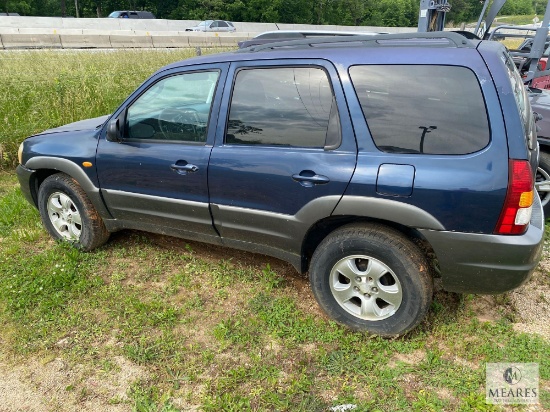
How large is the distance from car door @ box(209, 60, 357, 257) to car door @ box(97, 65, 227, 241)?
0.46 ft

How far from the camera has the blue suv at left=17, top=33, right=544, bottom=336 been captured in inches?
94.6

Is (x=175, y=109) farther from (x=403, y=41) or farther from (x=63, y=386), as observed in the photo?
(x=63, y=386)

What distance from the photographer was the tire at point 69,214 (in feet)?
12.8

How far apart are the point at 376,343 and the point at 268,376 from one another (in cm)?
74

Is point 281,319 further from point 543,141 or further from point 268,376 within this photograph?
point 543,141

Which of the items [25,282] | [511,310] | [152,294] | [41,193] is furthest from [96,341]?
[511,310]

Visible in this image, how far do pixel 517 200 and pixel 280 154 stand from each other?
4.64 ft

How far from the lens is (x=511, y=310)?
124 inches

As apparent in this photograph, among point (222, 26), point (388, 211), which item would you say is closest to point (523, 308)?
point (388, 211)

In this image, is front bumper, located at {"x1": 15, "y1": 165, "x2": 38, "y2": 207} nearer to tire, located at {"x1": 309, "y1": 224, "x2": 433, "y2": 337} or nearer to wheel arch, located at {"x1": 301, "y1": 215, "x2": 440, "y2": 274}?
wheel arch, located at {"x1": 301, "y1": 215, "x2": 440, "y2": 274}

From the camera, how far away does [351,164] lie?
266cm

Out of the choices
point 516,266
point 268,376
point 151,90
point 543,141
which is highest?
point 151,90

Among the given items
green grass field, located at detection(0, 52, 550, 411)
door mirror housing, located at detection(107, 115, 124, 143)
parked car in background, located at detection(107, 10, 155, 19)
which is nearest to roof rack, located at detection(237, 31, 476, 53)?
door mirror housing, located at detection(107, 115, 124, 143)

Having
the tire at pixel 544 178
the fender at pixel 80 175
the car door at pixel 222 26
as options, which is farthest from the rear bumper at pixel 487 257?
the car door at pixel 222 26
